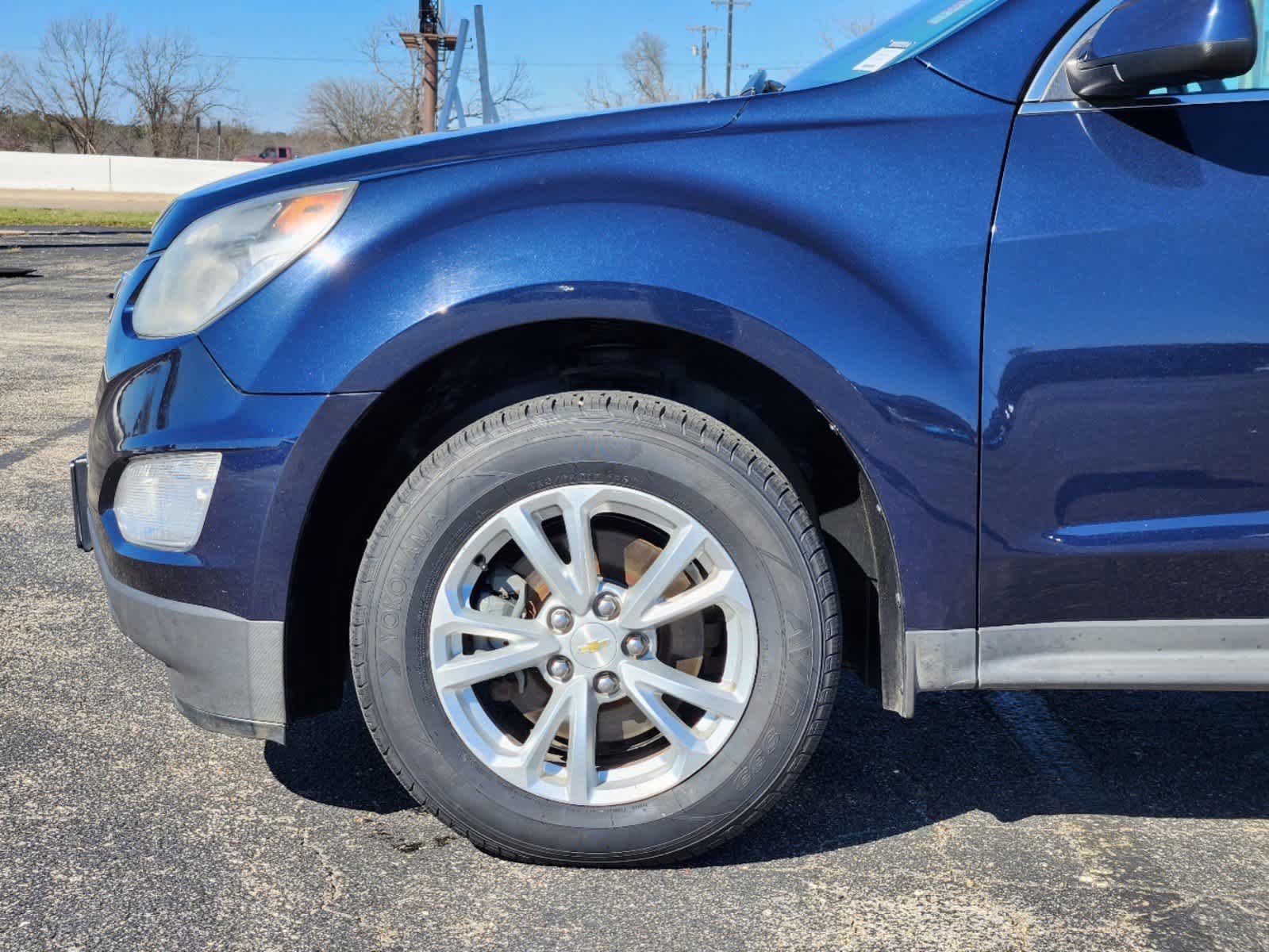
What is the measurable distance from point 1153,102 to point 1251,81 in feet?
1.18

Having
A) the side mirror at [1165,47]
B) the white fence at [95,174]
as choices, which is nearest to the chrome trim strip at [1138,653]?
the side mirror at [1165,47]

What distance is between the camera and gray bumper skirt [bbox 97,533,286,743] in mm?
2217

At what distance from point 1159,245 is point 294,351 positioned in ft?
4.69

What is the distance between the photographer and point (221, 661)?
2230 millimetres

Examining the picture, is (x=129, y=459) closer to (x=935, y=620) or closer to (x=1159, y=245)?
(x=935, y=620)

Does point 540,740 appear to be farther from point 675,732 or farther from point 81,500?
point 81,500

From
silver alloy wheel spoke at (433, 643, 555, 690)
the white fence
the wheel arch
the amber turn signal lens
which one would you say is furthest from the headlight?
the white fence

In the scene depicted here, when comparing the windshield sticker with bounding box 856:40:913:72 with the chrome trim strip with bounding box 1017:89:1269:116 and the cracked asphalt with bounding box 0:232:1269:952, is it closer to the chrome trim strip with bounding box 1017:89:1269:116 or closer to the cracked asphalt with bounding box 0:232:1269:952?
the chrome trim strip with bounding box 1017:89:1269:116

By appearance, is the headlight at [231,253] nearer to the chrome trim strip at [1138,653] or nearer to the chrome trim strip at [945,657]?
the chrome trim strip at [945,657]

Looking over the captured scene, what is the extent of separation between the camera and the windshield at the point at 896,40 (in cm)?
227

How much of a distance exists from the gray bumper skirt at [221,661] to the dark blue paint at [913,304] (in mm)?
51

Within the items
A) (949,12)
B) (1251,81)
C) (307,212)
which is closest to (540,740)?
(307,212)

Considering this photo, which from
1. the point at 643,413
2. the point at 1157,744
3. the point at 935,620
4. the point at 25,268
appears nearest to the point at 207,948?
the point at 643,413

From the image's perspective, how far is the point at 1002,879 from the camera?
7.47ft
